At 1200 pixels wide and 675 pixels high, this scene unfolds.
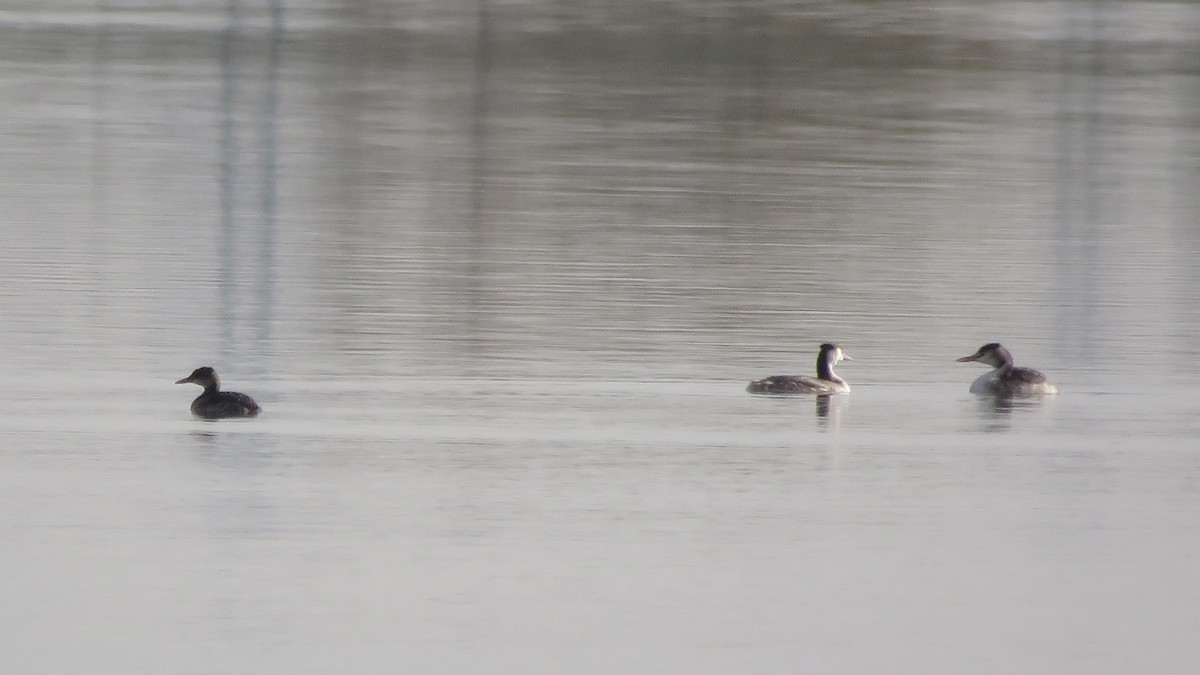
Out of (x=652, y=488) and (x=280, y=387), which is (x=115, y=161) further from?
(x=652, y=488)

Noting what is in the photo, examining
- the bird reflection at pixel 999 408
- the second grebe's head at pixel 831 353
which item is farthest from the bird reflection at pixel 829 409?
the bird reflection at pixel 999 408

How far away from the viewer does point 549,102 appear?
38.4 m

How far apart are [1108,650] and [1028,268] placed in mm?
13010

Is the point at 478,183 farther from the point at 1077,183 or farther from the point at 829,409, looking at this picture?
the point at 829,409

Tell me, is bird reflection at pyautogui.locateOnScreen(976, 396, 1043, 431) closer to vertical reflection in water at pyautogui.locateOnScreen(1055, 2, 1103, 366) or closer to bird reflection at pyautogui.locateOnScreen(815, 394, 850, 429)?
bird reflection at pyautogui.locateOnScreen(815, 394, 850, 429)

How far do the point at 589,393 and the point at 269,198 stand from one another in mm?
12710

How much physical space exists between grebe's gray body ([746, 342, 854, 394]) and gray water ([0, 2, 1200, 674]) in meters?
0.09

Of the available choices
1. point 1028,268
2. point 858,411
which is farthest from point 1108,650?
point 1028,268

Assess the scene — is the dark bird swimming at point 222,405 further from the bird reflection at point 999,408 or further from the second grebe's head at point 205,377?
the bird reflection at point 999,408

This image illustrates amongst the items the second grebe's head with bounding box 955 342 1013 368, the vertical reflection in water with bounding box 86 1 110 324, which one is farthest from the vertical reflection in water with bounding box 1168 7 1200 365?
the vertical reflection in water with bounding box 86 1 110 324

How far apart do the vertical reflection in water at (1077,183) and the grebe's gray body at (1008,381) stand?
3.96 ft

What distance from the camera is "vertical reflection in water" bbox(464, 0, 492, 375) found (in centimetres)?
1686

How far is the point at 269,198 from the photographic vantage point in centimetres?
2589

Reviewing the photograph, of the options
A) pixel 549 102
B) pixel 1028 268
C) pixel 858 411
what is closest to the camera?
pixel 858 411
